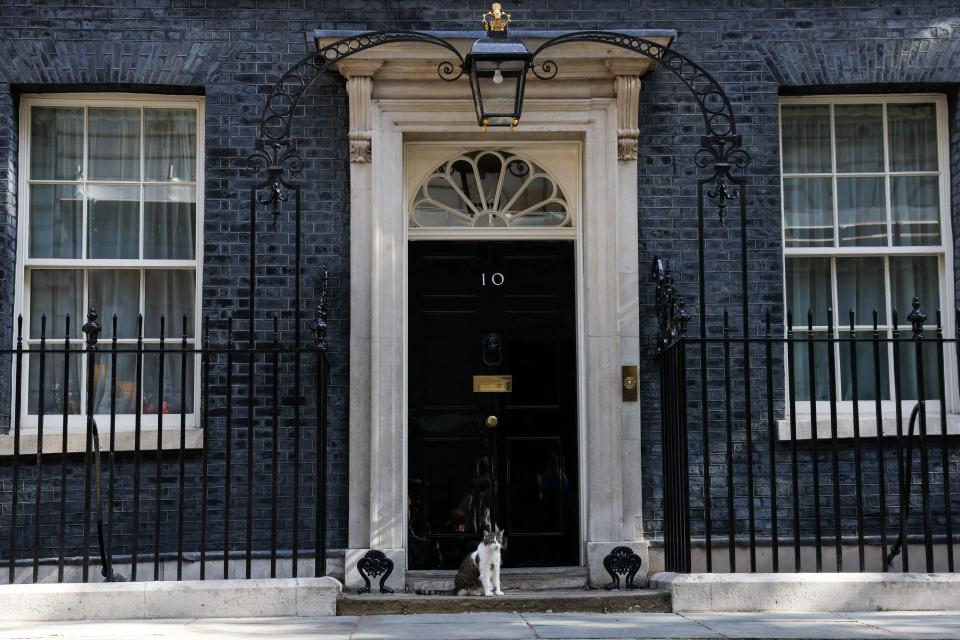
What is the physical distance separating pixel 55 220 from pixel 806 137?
5573 millimetres

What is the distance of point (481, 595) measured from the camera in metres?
8.05

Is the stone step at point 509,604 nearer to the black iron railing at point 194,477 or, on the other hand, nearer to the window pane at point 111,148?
the black iron railing at point 194,477

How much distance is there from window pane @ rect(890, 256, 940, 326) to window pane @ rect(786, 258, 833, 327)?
0.50 meters

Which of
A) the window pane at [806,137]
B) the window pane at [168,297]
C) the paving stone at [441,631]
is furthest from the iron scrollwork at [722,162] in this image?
the window pane at [168,297]

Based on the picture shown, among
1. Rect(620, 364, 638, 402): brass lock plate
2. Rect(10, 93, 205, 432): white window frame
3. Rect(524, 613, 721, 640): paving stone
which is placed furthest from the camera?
Rect(10, 93, 205, 432): white window frame

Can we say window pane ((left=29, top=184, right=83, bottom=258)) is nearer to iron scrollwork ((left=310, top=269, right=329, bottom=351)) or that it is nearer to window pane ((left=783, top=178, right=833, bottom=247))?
iron scrollwork ((left=310, top=269, right=329, bottom=351))

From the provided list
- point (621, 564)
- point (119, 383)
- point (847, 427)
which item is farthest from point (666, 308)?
point (119, 383)

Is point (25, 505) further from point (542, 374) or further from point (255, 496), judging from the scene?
point (542, 374)

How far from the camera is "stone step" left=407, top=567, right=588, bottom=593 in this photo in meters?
8.75

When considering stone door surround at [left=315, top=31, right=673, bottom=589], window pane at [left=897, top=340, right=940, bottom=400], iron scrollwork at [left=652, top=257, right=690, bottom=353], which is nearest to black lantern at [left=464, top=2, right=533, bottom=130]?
stone door surround at [left=315, top=31, right=673, bottom=589]

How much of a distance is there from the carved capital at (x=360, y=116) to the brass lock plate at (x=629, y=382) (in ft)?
7.73

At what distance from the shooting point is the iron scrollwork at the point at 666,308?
8.17 metres

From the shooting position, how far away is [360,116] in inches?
354

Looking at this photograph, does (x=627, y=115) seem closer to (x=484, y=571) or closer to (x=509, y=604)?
(x=484, y=571)
